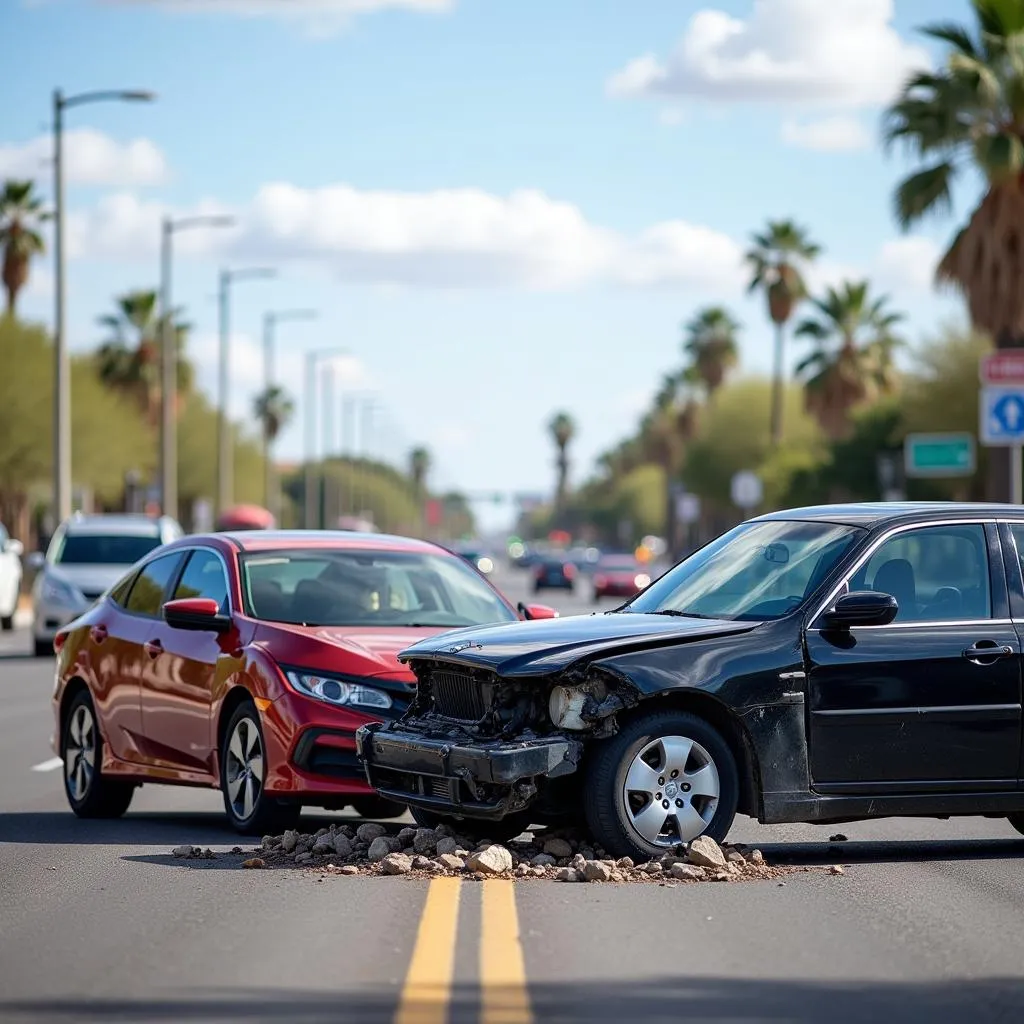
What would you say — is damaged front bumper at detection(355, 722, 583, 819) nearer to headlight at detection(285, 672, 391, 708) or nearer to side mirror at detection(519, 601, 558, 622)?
headlight at detection(285, 672, 391, 708)

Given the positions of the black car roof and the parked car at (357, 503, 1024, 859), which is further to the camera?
the black car roof

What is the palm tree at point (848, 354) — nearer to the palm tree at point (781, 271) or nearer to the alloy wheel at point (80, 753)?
the palm tree at point (781, 271)

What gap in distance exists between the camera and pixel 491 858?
31.5 ft

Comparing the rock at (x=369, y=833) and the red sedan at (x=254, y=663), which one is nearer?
the rock at (x=369, y=833)

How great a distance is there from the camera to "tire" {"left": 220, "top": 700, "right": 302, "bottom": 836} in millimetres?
11117

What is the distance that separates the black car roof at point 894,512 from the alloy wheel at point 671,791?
4.96 feet

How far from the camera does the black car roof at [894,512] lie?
35.1 feet

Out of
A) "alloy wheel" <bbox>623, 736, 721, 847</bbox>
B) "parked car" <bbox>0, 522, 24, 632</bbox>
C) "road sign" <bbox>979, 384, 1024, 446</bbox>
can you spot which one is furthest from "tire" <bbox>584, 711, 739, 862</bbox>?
"parked car" <bbox>0, 522, 24, 632</bbox>

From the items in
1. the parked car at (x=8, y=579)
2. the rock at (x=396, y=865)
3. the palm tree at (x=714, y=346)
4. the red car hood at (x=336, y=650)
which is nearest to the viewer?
the rock at (x=396, y=865)

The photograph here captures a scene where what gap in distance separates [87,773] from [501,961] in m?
5.78

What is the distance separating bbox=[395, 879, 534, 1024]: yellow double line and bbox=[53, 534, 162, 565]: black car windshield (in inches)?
845

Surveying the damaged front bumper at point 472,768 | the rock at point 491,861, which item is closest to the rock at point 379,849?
the damaged front bumper at point 472,768

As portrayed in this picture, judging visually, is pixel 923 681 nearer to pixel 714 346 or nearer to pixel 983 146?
pixel 983 146

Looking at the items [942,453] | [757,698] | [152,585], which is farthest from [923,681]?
[942,453]
